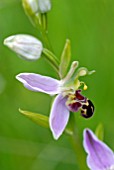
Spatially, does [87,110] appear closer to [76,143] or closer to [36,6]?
[76,143]

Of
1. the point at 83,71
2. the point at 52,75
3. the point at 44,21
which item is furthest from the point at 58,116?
the point at 52,75

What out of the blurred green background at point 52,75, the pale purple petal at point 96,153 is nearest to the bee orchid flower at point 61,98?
the pale purple petal at point 96,153

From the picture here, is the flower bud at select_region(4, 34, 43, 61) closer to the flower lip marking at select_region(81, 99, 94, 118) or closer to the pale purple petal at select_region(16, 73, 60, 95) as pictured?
the pale purple petal at select_region(16, 73, 60, 95)

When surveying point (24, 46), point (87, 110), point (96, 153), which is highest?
point (24, 46)

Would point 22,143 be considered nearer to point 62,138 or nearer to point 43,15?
point 62,138

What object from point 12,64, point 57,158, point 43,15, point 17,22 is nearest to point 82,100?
point 43,15

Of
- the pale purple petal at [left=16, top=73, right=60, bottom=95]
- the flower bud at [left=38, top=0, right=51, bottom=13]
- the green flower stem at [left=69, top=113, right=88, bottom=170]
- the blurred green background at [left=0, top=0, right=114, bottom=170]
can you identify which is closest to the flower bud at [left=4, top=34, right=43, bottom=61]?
the pale purple petal at [left=16, top=73, right=60, bottom=95]

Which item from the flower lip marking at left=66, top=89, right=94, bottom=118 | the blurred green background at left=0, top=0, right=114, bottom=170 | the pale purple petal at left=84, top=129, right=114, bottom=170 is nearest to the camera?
the pale purple petal at left=84, top=129, right=114, bottom=170
